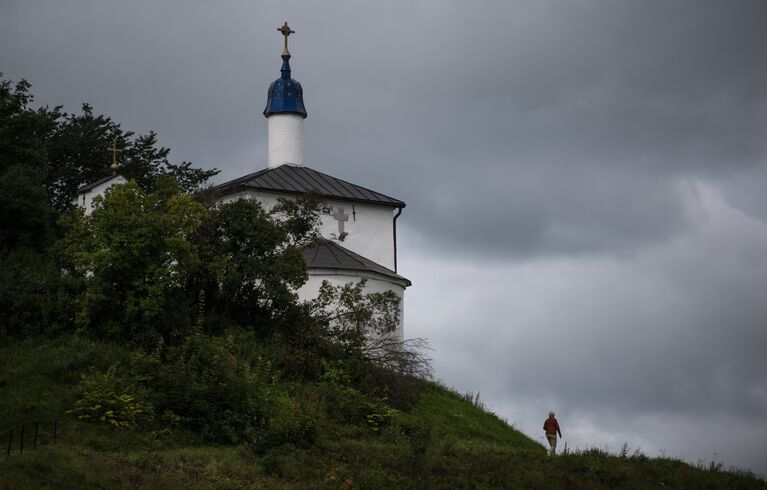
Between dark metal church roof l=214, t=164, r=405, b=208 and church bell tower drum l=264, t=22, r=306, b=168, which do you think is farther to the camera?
church bell tower drum l=264, t=22, r=306, b=168

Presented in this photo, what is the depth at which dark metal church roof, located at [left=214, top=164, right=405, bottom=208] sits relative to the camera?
46.0 metres

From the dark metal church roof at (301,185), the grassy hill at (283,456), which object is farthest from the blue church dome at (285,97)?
the grassy hill at (283,456)

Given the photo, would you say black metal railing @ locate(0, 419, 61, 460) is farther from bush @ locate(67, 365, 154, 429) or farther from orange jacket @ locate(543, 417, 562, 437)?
orange jacket @ locate(543, 417, 562, 437)

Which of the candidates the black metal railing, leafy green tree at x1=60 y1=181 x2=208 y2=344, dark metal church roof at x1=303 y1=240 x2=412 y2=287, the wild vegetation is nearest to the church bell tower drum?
dark metal church roof at x1=303 y1=240 x2=412 y2=287

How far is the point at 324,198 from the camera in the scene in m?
46.3

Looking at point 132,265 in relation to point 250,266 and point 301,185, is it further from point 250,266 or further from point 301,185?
point 301,185

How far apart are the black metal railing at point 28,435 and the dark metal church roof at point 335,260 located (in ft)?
44.8

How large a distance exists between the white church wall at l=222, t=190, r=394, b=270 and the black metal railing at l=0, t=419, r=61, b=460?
19.0 metres

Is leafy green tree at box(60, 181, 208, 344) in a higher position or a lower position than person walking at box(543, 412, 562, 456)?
higher

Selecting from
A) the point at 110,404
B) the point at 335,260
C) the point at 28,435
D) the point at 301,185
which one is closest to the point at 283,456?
the point at 110,404

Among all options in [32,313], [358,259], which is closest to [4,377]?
[32,313]

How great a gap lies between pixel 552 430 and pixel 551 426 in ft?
0.33

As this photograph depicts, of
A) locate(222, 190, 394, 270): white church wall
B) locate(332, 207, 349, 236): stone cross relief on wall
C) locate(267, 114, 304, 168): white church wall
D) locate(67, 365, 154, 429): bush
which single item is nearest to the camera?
locate(67, 365, 154, 429): bush

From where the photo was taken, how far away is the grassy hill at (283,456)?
26.6 meters
